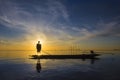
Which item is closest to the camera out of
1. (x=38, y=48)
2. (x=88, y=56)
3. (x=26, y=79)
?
(x=26, y=79)

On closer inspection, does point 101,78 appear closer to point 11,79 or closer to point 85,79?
point 85,79

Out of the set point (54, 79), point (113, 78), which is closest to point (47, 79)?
point (54, 79)

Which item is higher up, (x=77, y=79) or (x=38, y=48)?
(x=38, y=48)

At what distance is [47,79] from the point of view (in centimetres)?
2294

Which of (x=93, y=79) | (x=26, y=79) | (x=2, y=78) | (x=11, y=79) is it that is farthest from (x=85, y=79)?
(x=2, y=78)

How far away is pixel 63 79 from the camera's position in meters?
23.1

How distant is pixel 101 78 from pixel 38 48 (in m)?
29.5

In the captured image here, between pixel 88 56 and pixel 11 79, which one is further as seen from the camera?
Result: pixel 88 56

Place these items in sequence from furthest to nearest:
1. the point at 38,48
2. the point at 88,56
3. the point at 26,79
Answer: the point at 88,56, the point at 38,48, the point at 26,79

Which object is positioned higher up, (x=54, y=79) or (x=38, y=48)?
(x=38, y=48)

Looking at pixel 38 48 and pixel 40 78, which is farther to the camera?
pixel 38 48

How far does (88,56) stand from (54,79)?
153ft

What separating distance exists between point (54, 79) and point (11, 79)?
19.1ft

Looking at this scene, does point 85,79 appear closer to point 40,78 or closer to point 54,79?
point 54,79
